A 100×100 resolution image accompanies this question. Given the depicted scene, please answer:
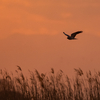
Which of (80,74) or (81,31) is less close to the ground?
(81,31)

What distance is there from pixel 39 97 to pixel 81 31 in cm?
264

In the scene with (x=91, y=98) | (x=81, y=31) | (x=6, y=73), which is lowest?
(x=91, y=98)

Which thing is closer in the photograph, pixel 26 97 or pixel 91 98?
pixel 91 98

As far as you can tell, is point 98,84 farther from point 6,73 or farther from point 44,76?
point 6,73

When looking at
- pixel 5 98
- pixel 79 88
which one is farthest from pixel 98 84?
pixel 5 98

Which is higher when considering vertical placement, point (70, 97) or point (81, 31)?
point (81, 31)

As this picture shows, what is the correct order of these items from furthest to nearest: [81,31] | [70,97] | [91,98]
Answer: [81,31]
[70,97]
[91,98]

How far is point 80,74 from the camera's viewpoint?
595 inches

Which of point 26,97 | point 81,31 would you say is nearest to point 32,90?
point 26,97

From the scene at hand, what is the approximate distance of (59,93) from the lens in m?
15.0

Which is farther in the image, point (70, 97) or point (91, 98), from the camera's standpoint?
point (70, 97)

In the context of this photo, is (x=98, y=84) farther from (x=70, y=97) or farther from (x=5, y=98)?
(x=5, y=98)

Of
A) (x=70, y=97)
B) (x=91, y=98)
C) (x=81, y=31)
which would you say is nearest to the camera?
(x=91, y=98)

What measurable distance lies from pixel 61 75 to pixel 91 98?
1.65 metres
